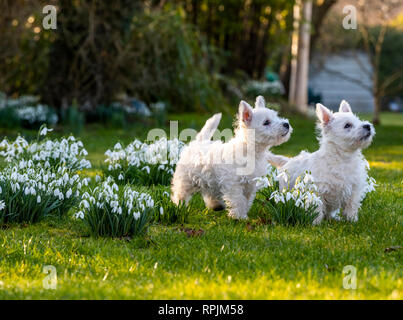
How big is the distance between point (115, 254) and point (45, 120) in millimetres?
9232

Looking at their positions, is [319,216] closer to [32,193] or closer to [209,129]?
[209,129]

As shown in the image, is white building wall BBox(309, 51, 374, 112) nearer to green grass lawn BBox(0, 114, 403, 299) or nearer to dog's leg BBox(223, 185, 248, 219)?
dog's leg BBox(223, 185, 248, 219)

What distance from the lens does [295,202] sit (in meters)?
5.37

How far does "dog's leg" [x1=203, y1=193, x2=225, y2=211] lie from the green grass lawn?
0.14 metres

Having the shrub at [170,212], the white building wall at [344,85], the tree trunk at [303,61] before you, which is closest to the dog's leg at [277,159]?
the shrub at [170,212]

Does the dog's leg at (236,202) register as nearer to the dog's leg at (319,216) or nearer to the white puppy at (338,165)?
the white puppy at (338,165)

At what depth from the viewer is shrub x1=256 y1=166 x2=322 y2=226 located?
5.29 metres

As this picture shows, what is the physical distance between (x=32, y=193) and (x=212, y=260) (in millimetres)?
1822

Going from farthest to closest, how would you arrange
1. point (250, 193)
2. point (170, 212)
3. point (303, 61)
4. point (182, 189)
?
point (303, 61), point (182, 189), point (250, 193), point (170, 212)

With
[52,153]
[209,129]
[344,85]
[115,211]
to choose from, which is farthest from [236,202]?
[344,85]

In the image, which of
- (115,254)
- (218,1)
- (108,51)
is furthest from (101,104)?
(115,254)

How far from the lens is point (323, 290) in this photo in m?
3.82

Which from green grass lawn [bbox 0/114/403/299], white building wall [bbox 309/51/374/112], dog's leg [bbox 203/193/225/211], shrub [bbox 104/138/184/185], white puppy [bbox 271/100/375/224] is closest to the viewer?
green grass lawn [bbox 0/114/403/299]

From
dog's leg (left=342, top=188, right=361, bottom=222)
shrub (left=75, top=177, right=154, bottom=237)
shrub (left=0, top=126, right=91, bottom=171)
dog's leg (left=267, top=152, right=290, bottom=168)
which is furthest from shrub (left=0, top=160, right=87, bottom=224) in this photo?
dog's leg (left=342, top=188, right=361, bottom=222)
